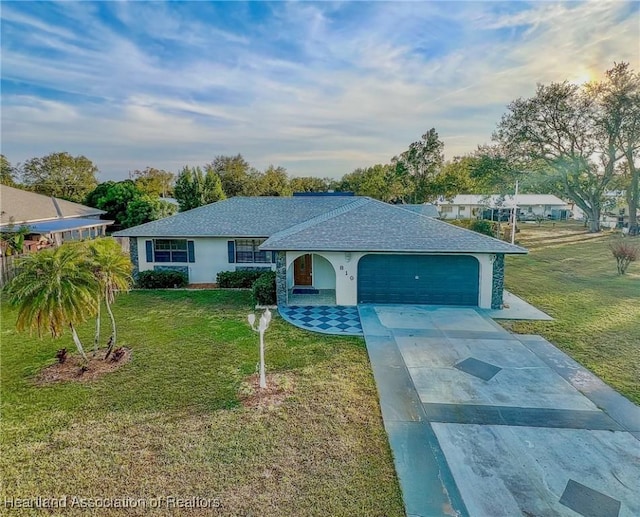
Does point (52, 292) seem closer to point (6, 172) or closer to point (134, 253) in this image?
point (134, 253)

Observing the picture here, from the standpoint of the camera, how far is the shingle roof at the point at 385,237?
13.6m

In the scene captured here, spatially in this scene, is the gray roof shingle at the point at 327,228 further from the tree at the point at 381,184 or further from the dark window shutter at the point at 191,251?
the tree at the point at 381,184

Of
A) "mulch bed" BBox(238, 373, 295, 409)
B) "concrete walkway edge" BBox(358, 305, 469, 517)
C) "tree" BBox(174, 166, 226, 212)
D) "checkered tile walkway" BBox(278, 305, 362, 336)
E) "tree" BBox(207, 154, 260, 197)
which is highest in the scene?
"tree" BBox(207, 154, 260, 197)

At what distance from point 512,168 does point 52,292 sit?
4199 centimetres

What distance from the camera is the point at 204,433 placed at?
21.4 ft

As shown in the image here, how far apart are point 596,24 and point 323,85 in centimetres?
1093

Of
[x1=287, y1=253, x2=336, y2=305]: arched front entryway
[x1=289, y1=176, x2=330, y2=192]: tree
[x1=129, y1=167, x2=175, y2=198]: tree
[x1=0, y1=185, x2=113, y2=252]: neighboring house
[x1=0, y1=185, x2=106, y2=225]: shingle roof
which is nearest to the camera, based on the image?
[x1=287, y1=253, x2=336, y2=305]: arched front entryway

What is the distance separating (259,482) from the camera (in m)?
5.37

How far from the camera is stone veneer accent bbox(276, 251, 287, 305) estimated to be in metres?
14.2

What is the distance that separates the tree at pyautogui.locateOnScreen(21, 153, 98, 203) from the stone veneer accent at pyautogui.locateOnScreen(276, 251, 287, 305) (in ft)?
147

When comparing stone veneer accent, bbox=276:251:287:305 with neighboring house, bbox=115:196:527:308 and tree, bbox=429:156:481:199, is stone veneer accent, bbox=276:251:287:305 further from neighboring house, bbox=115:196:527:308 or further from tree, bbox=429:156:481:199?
tree, bbox=429:156:481:199

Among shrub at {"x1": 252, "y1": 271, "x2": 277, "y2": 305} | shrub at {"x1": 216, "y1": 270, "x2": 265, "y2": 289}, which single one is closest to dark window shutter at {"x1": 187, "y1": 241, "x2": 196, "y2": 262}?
shrub at {"x1": 216, "y1": 270, "x2": 265, "y2": 289}

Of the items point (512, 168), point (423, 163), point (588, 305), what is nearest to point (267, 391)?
point (588, 305)

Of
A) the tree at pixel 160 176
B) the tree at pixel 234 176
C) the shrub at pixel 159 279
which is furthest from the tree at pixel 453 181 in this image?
the tree at pixel 160 176
